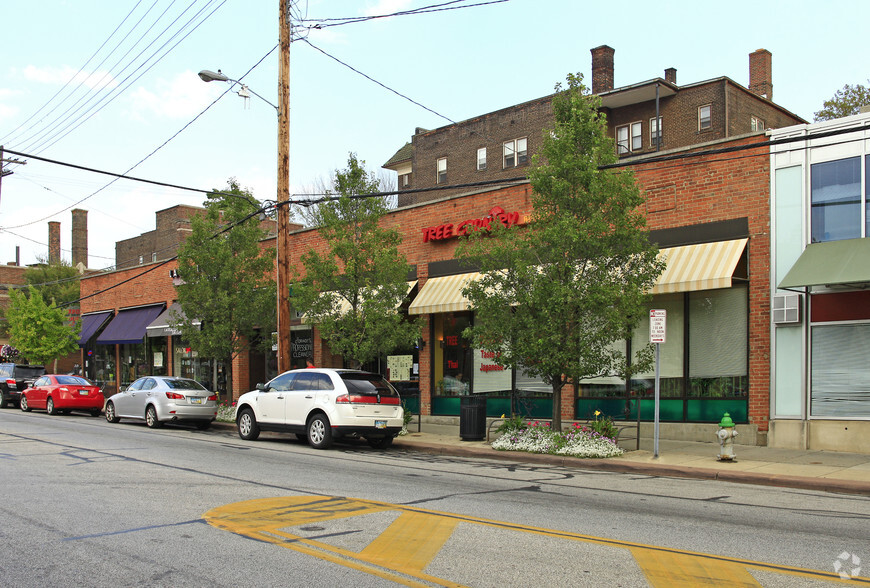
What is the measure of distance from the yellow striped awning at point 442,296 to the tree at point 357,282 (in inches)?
47.1

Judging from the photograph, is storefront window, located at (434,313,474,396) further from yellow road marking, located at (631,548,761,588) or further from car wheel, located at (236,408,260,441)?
yellow road marking, located at (631,548,761,588)

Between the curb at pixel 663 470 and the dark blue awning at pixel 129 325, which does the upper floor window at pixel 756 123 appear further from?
the curb at pixel 663 470

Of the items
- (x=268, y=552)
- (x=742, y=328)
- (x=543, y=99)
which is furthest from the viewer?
(x=543, y=99)

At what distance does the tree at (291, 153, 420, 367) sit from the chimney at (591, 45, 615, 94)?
2807 cm

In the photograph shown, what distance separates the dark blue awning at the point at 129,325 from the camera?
3244cm

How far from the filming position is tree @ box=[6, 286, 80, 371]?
3500cm

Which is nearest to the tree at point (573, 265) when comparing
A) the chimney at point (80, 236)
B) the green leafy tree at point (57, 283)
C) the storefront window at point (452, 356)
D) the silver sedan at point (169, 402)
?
the storefront window at point (452, 356)

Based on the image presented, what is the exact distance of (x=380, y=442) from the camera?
54.4ft

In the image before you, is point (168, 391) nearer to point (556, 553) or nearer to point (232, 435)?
point (232, 435)

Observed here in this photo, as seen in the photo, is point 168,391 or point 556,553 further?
point 168,391

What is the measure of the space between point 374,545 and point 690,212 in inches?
473

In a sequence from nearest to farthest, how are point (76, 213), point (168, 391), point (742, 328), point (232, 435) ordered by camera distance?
point (742, 328), point (232, 435), point (168, 391), point (76, 213)

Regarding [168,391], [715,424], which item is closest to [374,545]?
[715,424]

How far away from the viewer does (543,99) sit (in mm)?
42844
